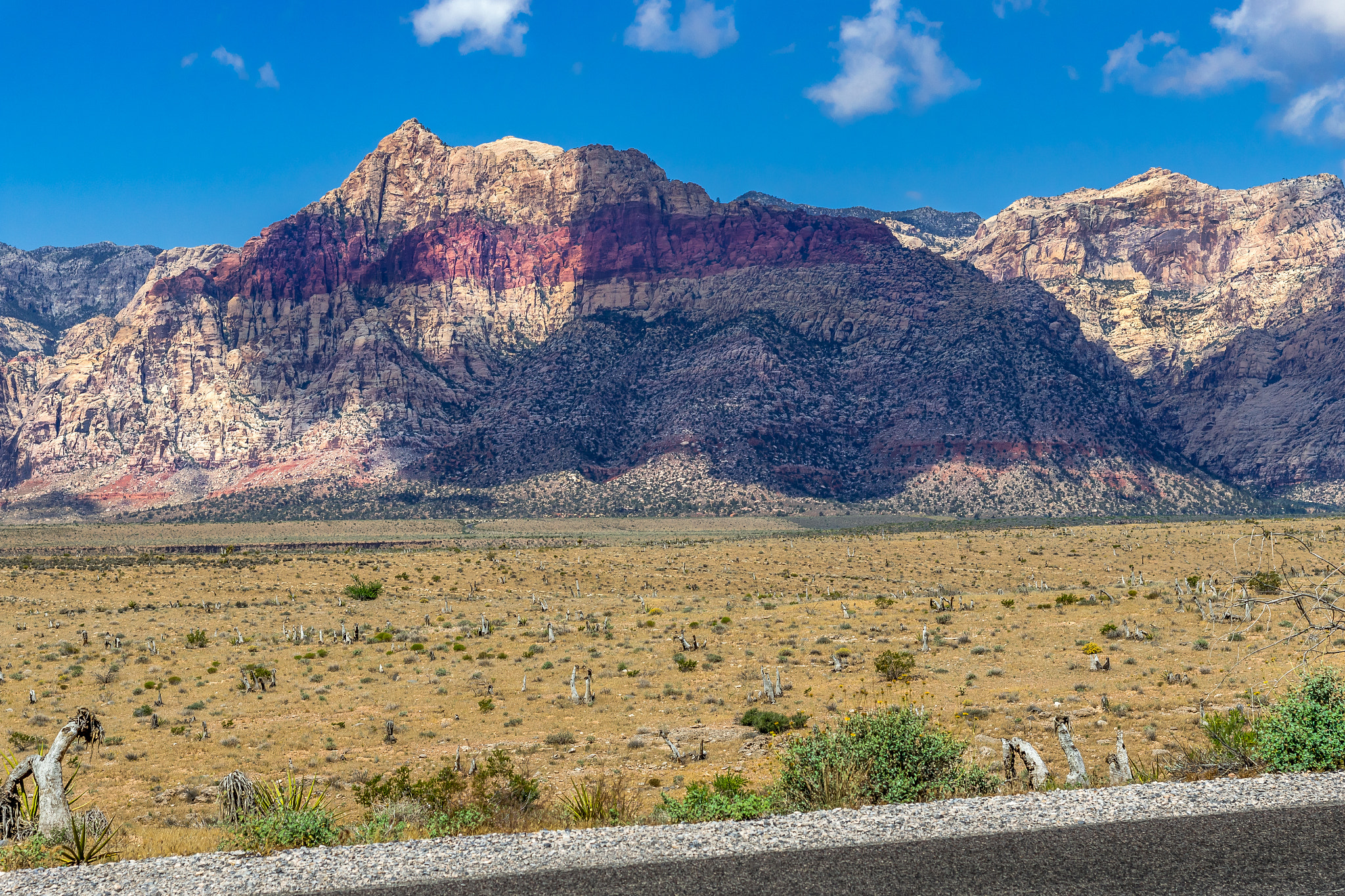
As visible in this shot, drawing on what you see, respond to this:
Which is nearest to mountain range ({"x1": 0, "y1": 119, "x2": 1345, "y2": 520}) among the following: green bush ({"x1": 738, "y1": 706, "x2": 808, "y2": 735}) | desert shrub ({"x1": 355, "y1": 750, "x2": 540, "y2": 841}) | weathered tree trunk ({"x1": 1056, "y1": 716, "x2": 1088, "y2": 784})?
green bush ({"x1": 738, "y1": 706, "x2": 808, "y2": 735})

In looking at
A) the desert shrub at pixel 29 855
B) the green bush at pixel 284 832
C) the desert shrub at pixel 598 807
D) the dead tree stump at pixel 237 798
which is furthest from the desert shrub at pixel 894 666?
the desert shrub at pixel 29 855

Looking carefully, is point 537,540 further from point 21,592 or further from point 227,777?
point 227,777

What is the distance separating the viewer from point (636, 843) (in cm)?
947

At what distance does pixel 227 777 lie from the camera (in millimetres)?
12180

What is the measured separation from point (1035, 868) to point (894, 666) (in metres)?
22.2

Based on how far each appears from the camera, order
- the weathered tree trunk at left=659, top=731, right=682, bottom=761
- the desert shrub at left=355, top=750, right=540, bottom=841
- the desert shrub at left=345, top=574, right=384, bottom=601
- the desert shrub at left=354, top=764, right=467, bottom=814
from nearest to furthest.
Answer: the desert shrub at left=355, top=750, right=540, bottom=841
the desert shrub at left=354, top=764, right=467, bottom=814
the weathered tree trunk at left=659, top=731, right=682, bottom=761
the desert shrub at left=345, top=574, right=384, bottom=601

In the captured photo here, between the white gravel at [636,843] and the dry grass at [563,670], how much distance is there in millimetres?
1393

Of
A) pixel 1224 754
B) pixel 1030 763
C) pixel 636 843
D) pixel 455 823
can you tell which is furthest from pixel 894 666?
pixel 636 843

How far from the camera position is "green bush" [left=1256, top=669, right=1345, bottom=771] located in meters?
10.8

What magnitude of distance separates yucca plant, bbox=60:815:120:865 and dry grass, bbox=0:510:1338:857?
1.45 feet

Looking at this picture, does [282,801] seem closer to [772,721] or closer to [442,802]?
[442,802]

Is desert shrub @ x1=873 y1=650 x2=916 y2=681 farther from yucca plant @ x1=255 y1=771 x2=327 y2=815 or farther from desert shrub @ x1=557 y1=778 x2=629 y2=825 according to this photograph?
yucca plant @ x1=255 y1=771 x2=327 y2=815

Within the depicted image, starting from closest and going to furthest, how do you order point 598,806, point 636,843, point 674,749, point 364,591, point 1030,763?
point 636,843 < point 598,806 < point 1030,763 < point 674,749 < point 364,591

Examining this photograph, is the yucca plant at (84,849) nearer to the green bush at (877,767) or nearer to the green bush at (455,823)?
the green bush at (455,823)
